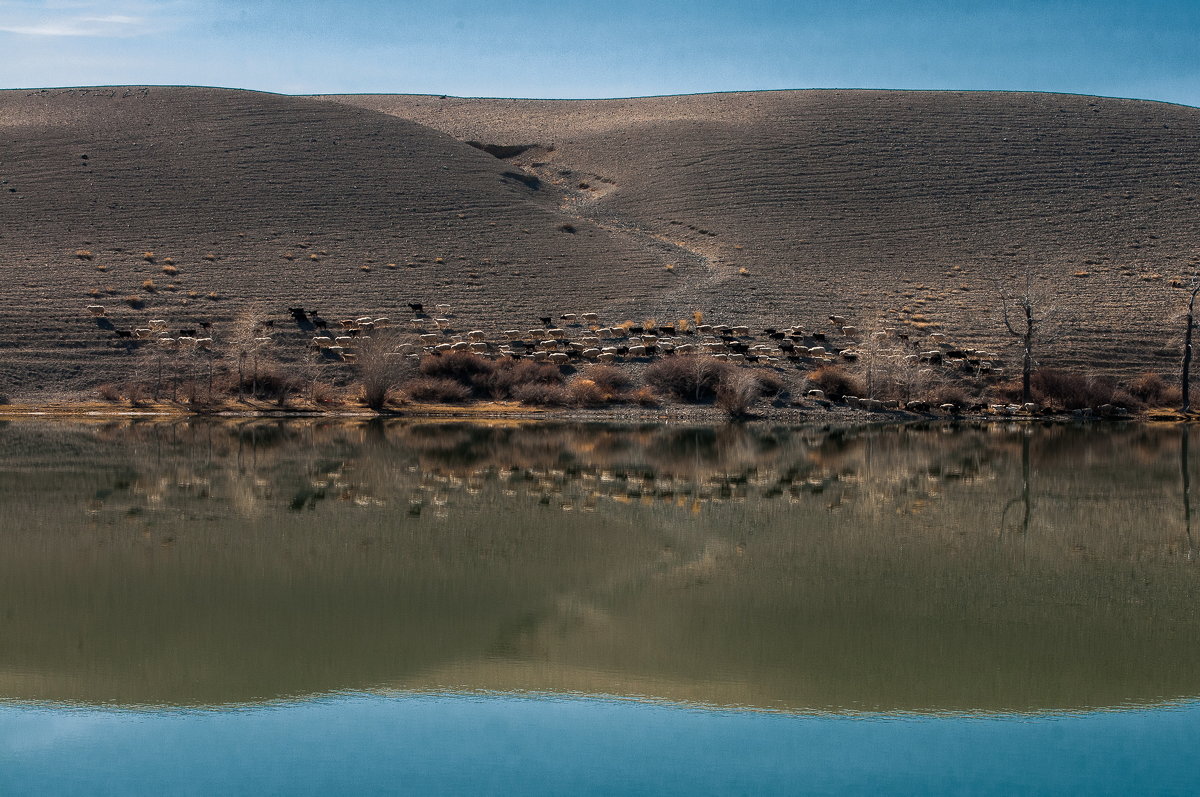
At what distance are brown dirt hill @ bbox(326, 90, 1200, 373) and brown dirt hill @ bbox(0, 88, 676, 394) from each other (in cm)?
611

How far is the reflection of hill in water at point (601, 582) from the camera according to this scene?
10586 mm

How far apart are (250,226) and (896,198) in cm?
3843

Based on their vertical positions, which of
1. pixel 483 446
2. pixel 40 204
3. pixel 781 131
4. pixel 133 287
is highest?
pixel 781 131

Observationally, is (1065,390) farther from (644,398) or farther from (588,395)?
(588,395)

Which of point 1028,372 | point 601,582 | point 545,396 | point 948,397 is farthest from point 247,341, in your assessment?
point 601,582

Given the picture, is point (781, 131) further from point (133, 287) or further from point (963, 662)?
point (963, 662)

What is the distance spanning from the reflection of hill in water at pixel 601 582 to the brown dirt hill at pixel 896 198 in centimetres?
3196

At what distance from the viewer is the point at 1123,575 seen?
15422 mm

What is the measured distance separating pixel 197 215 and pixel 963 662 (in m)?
61.2

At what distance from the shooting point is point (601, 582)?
47.9ft

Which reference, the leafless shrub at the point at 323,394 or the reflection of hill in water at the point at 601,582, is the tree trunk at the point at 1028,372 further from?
the leafless shrub at the point at 323,394

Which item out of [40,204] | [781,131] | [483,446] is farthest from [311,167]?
[483,446]

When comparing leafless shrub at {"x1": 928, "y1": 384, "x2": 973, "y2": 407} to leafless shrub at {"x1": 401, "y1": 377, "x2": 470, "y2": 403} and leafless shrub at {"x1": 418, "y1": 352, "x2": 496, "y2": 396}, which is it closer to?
leafless shrub at {"x1": 418, "y1": 352, "x2": 496, "y2": 396}

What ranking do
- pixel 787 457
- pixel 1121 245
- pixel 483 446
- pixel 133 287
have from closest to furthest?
pixel 787 457 < pixel 483 446 < pixel 133 287 < pixel 1121 245
